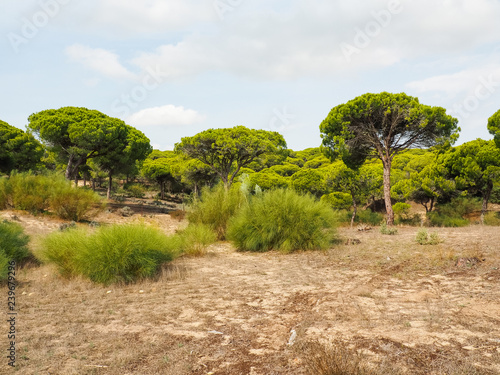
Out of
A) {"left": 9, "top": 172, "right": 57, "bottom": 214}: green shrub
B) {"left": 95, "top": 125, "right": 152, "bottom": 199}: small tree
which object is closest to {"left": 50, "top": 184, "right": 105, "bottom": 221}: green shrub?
{"left": 9, "top": 172, "right": 57, "bottom": 214}: green shrub

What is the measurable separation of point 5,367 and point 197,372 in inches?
73.6

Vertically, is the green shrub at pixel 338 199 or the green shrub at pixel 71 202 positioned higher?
the green shrub at pixel 338 199

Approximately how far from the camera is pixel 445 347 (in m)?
3.44

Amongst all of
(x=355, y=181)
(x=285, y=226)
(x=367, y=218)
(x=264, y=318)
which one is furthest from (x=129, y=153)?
(x=264, y=318)

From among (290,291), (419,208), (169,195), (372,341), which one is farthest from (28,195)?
(419,208)

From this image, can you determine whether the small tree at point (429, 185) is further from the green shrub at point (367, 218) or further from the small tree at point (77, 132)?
the small tree at point (77, 132)

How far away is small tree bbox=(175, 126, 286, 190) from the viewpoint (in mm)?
22969

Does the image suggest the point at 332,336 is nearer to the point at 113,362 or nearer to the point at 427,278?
the point at 113,362

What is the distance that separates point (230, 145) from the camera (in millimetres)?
22609

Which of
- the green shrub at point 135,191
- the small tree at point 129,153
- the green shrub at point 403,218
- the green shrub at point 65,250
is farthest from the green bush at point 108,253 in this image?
the green shrub at point 135,191

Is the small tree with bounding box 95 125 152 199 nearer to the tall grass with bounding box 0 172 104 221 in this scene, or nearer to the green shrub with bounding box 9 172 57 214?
the green shrub with bounding box 9 172 57 214

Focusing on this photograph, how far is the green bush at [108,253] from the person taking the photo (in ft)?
21.7

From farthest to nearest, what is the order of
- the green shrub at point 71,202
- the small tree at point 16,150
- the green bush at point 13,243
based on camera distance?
1. the small tree at point 16,150
2. the green shrub at point 71,202
3. the green bush at point 13,243

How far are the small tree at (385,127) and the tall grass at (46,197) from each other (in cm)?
1201
